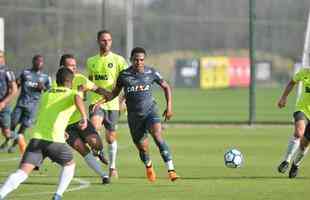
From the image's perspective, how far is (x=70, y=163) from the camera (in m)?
13.6

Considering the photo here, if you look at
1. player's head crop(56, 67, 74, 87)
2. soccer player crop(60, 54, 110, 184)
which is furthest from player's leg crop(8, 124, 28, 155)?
player's head crop(56, 67, 74, 87)

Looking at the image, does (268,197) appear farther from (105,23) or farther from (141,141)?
(105,23)

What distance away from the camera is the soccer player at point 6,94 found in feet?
69.1

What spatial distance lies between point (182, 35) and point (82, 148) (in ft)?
165

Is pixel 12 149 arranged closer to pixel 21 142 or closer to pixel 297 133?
pixel 21 142

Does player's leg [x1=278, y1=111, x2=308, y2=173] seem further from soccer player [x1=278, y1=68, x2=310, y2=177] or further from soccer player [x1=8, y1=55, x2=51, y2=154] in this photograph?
soccer player [x1=8, y1=55, x2=51, y2=154]

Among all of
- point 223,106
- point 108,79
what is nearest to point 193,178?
point 108,79

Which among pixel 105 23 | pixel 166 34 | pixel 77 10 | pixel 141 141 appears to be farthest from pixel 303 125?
pixel 166 34

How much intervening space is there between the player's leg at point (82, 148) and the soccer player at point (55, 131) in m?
3.10

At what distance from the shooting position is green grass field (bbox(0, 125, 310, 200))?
15.3m

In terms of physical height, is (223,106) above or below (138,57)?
below

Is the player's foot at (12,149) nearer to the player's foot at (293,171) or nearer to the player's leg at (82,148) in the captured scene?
the player's leg at (82,148)

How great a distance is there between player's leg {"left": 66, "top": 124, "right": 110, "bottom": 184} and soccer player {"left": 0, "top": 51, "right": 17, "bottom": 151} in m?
4.20

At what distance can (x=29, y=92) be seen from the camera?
77.9ft
